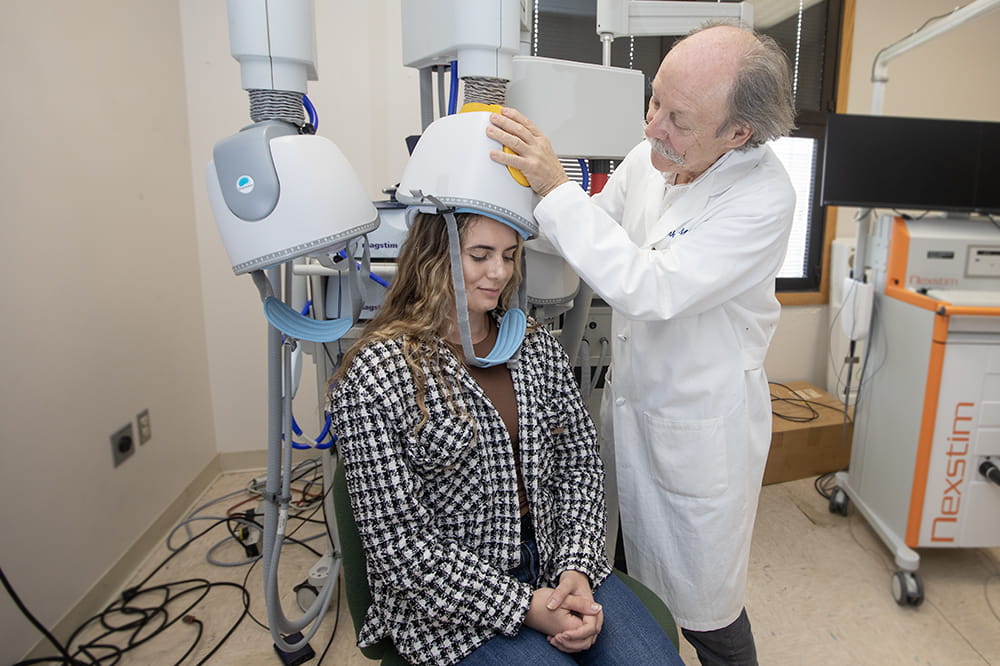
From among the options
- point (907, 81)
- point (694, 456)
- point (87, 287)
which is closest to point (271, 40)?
point (694, 456)

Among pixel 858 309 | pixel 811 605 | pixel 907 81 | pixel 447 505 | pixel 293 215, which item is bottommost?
pixel 811 605

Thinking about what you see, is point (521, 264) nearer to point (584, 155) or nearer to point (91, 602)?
point (584, 155)

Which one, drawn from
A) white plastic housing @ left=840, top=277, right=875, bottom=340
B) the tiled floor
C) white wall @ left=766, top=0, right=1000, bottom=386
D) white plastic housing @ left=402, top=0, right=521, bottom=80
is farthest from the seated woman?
white wall @ left=766, top=0, right=1000, bottom=386

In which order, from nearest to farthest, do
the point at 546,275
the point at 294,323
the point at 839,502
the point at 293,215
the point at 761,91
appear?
1. the point at 293,215
2. the point at 294,323
3. the point at 761,91
4. the point at 546,275
5. the point at 839,502

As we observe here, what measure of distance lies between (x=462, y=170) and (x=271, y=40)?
308 mm

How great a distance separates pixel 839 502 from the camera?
242 cm

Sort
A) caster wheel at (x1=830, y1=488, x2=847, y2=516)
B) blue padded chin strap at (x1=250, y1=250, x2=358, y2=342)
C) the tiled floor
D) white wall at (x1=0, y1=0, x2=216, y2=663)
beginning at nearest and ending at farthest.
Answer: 1. blue padded chin strap at (x1=250, y1=250, x2=358, y2=342)
2. white wall at (x1=0, y1=0, x2=216, y2=663)
3. the tiled floor
4. caster wheel at (x1=830, y1=488, x2=847, y2=516)

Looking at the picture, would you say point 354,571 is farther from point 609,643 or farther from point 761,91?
point 761,91

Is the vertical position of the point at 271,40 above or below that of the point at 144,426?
above

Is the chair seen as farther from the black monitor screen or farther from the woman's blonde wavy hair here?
the black monitor screen

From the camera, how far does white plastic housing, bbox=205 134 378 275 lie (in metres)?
0.77

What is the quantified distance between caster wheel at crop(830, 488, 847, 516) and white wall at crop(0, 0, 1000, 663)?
33.7 inches

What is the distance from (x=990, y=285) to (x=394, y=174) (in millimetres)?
2266

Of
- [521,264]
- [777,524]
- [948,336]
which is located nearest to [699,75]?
[521,264]
